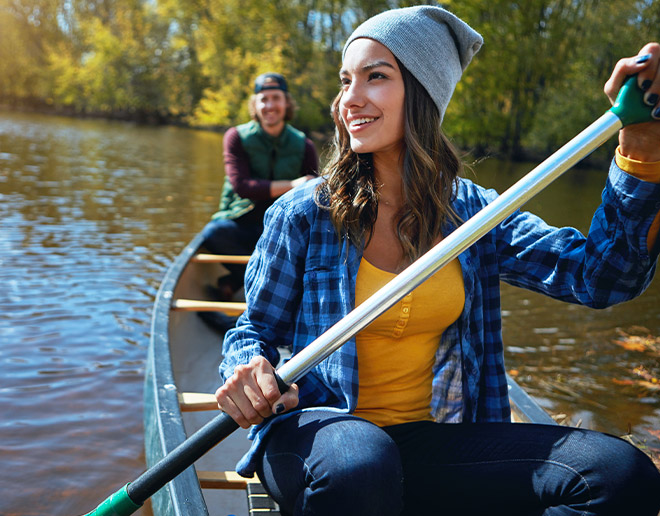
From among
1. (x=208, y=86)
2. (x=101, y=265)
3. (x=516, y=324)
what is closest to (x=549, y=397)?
(x=516, y=324)

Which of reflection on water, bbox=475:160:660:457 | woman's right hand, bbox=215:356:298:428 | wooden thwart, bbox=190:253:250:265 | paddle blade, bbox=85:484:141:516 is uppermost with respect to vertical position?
woman's right hand, bbox=215:356:298:428

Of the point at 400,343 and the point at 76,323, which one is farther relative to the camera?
the point at 76,323

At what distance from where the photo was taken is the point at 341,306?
61.2 inches

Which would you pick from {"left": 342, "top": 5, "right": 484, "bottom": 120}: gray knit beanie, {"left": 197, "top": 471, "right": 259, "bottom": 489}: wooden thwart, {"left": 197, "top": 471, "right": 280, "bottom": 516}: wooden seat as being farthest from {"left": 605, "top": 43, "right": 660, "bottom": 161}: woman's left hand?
{"left": 197, "top": 471, "right": 259, "bottom": 489}: wooden thwart

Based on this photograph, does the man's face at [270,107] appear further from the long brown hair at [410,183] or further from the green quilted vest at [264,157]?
the long brown hair at [410,183]

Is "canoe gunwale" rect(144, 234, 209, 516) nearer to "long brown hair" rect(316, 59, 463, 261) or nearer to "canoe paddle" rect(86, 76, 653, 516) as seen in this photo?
"canoe paddle" rect(86, 76, 653, 516)

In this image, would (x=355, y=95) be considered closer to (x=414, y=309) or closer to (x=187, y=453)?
(x=414, y=309)

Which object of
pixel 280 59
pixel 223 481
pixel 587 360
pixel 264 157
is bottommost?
pixel 587 360

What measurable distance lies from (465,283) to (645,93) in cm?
59

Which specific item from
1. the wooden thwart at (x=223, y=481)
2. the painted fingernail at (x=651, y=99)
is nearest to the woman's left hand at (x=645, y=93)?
the painted fingernail at (x=651, y=99)

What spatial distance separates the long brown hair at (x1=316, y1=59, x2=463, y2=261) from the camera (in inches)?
64.8

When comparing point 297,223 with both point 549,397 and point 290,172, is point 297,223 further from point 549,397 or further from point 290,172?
point 290,172

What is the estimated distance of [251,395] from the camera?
4.50 feet

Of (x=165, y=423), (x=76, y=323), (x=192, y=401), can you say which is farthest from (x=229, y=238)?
(x=165, y=423)
